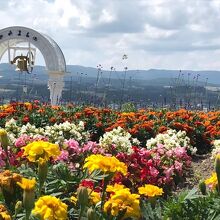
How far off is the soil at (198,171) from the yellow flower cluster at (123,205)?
3.43 meters

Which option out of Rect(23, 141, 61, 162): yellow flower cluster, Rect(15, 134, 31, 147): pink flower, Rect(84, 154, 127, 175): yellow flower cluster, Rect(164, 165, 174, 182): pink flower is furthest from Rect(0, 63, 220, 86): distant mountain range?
Rect(84, 154, 127, 175): yellow flower cluster

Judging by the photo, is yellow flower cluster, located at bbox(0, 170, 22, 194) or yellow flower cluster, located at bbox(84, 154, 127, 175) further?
yellow flower cluster, located at bbox(84, 154, 127, 175)

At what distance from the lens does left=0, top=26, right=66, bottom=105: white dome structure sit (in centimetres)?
1877

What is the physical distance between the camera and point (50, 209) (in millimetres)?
2068

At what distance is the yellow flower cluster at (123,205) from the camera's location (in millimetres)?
2250

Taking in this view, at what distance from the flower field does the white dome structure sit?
317 inches

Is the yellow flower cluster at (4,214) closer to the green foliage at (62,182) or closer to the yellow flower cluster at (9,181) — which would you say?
the yellow flower cluster at (9,181)

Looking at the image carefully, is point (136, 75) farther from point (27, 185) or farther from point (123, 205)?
point (27, 185)

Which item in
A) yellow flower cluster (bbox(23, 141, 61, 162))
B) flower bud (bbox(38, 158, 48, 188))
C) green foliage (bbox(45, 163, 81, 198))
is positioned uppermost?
yellow flower cluster (bbox(23, 141, 61, 162))

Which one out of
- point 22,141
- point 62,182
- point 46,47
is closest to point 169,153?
point 22,141

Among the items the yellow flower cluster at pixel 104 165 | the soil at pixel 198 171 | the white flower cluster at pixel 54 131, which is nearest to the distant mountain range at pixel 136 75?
the soil at pixel 198 171

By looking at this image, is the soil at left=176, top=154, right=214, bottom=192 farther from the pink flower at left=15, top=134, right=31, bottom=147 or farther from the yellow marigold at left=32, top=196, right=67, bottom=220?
the yellow marigold at left=32, top=196, right=67, bottom=220

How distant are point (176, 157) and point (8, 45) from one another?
14288 millimetres

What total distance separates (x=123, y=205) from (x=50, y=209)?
332 millimetres
